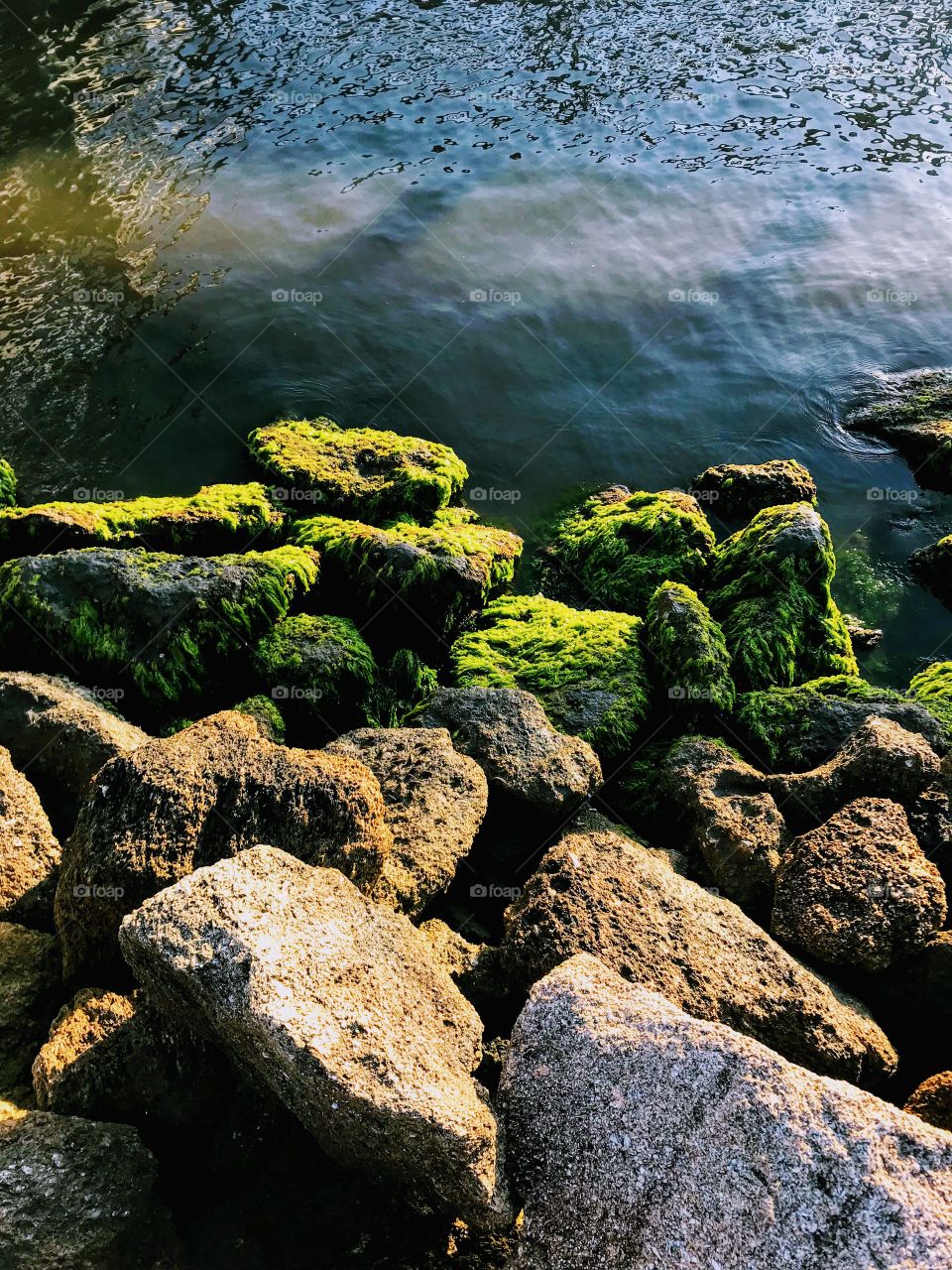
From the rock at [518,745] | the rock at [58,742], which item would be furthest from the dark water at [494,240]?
the rock at [58,742]

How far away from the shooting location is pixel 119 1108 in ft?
12.2

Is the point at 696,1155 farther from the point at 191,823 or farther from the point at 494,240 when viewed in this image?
the point at 494,240

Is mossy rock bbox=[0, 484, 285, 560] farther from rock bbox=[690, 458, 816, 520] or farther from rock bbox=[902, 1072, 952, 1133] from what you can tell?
rock bbox=[902, 1072, 952, 1133]

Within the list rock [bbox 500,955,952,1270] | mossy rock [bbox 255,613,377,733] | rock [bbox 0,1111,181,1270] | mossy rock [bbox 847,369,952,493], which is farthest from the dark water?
rock [bbox 0,1111,181,1270]

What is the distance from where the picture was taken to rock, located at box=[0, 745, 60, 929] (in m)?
4.63

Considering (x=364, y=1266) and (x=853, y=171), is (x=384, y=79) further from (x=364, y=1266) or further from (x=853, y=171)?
(x=364, y=1266)

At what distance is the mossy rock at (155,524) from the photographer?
24.6ft

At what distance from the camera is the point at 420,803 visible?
5.38m

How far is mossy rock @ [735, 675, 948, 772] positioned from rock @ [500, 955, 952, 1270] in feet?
13.3

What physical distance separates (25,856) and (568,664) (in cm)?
443

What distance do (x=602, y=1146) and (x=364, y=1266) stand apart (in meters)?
1.04

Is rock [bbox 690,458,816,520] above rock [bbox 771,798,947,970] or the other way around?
the other way around

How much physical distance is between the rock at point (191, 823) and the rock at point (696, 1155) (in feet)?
4.59

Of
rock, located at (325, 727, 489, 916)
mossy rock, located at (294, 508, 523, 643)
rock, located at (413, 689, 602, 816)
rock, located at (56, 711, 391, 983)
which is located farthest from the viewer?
mossy rock, located at (294, 508, 523, 643)
